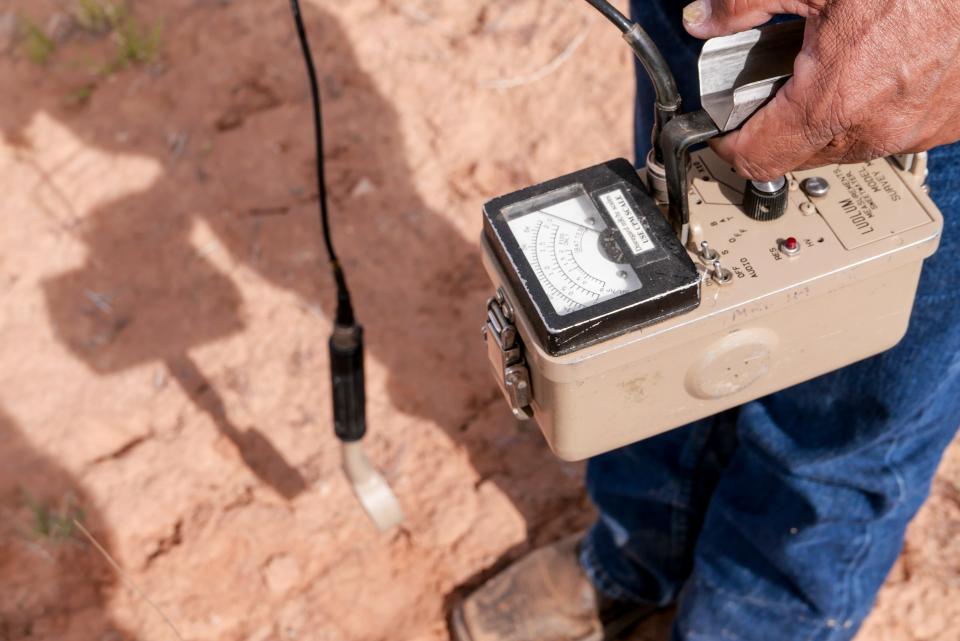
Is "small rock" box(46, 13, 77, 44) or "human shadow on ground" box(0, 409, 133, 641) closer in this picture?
"human shadow on ground" box(0, 409, 133, 641)

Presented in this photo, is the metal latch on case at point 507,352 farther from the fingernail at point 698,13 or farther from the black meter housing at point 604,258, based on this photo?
the fingernail at point 698,13

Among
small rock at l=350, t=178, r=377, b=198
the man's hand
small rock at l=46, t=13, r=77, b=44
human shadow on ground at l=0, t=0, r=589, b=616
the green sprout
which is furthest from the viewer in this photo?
small rock at l=46, t=13, r=77, b=44

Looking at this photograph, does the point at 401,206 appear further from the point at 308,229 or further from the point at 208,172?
the point at 208,172

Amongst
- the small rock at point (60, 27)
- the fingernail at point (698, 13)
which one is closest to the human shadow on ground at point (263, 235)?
the small rock at point (60, 27)

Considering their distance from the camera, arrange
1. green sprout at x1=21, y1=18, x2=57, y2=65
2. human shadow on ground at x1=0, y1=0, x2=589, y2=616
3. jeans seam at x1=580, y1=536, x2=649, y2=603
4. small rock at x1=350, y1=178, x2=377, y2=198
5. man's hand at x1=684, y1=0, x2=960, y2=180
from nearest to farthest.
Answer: man's hand at x1=684, y1=0, x2=960, y2=180 < jeans seam at x1=580, y1=536, x2=649, y2=603 < human shadow on ground at x1=0, y1=0, x2=589, y2=616 < small rock at x1=350, y1=178, x2=377, y2=198 < green sprout at x1=21, y1=18, x2=57, y2=65

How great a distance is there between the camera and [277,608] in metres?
1.89

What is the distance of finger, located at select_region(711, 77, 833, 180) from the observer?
95cm

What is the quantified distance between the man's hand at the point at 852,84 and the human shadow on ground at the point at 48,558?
56.0 inches

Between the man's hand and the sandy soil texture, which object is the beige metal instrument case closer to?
the man's hand

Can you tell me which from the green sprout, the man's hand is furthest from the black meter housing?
the green sprout

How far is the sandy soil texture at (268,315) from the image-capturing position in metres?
1.91

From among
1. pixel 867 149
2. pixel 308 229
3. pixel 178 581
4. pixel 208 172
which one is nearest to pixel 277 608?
pixel 178 581

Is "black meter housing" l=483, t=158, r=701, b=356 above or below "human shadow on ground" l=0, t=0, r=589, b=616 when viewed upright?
above

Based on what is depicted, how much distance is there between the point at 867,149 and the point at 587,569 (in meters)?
1.06
